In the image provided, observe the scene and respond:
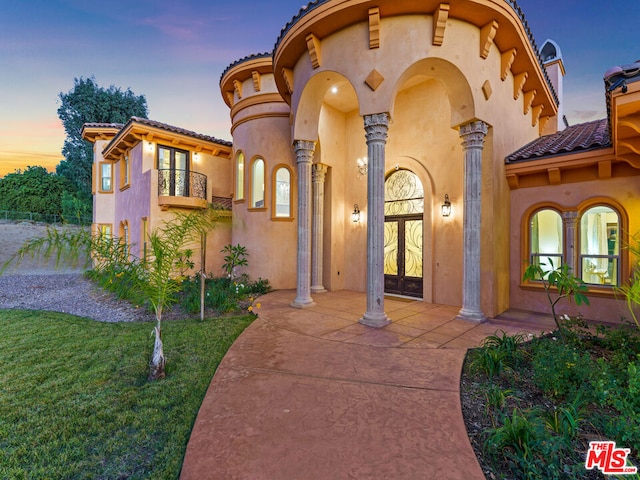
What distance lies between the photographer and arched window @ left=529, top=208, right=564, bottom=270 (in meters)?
7.20

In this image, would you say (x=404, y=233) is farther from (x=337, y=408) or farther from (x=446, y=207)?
(x=337, y=408)

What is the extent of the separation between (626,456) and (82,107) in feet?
115

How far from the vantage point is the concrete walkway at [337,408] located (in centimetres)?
215

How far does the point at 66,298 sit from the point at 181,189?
5.70 m

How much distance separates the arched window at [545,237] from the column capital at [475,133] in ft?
8.98

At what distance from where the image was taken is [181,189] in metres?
12.2

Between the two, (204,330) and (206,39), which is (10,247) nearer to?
(206,39)

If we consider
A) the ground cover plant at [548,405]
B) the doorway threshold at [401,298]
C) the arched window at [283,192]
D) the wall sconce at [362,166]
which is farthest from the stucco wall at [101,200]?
the ground cover plant at [548,405]

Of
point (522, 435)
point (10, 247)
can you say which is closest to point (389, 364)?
point (522, 435)

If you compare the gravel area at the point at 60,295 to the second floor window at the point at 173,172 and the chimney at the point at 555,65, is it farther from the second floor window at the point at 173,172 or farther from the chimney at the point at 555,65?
the chimney at the point at 555,65

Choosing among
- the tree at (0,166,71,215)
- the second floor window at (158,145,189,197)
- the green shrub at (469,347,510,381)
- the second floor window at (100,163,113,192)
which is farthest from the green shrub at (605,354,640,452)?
the tree at (0,166,71,215)

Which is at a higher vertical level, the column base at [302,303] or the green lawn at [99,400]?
the column base at [302,303]

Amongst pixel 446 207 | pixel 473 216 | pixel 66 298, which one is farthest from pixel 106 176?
pixel 473 216

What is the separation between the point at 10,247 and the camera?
19516 mm
